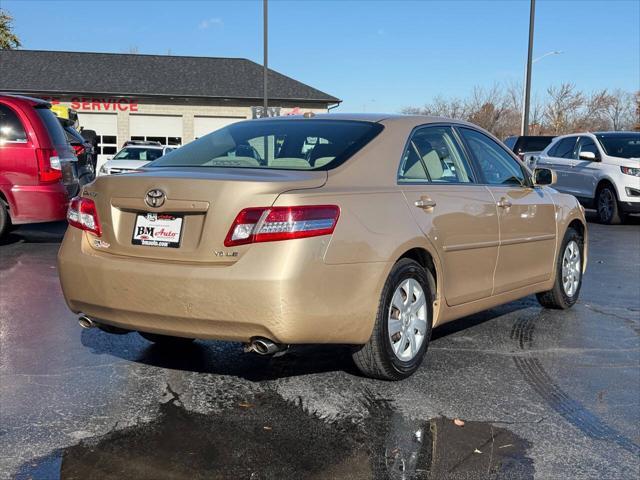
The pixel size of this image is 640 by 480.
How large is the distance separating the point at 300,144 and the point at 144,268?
1284mm

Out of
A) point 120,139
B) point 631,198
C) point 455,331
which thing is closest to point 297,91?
point 120,139

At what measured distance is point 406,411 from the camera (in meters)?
3.86

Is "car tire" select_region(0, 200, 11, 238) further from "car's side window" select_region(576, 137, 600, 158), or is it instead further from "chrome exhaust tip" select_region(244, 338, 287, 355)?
"car's side window" select_region(576, 137, 600, 158)

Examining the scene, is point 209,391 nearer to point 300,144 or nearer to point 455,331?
point 300,144

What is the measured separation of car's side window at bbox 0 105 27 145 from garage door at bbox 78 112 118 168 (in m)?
32.2

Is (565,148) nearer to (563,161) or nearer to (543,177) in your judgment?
(563,161)

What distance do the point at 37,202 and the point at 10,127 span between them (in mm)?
973

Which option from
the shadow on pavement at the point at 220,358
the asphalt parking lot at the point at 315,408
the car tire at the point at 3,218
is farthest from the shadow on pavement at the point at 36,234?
the shadow on pavement at the point at 220,358

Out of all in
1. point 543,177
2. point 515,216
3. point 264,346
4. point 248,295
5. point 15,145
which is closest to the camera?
point 248,295

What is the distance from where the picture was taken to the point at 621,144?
48.4 ft

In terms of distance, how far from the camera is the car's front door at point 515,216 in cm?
534

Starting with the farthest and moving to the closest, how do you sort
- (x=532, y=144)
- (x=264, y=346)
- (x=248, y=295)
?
(x=532, y=144), (x=264, y=346), (x=248, y=295)

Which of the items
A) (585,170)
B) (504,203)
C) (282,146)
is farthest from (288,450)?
(585,170)

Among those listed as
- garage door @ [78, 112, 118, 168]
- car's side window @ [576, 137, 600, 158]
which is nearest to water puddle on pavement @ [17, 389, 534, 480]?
car's side window @ [576, 137, 600, 158]
